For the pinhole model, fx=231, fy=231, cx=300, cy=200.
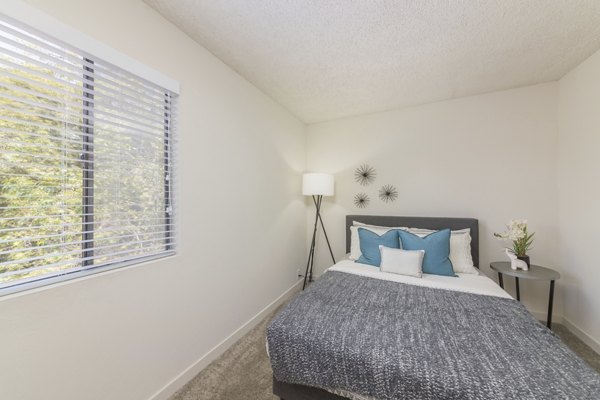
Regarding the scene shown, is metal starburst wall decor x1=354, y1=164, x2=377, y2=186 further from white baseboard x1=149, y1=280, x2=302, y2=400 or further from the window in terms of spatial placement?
the window

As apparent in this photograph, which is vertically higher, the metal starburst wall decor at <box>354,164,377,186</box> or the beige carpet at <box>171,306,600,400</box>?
the metal starburst wall decor at <box>354,164,377,186</box>

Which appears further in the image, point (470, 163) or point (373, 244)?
point (470, 163)

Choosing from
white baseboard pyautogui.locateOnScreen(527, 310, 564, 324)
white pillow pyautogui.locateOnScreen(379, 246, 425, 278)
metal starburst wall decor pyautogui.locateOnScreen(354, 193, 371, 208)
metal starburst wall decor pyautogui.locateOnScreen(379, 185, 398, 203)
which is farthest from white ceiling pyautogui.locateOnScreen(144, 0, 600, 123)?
white baseboard pyautogui.locateOnScreen(527, 310, 564, 324)

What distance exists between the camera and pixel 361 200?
3281 mm

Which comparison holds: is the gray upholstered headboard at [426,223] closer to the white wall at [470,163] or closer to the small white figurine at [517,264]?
the white wall at [470,163]

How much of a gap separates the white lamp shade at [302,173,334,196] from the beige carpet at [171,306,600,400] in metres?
1.76

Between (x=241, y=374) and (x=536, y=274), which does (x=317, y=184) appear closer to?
(x=241, y=374)

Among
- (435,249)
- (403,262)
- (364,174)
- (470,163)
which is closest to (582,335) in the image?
(435,249)

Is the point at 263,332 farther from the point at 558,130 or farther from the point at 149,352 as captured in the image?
the point at 558,130

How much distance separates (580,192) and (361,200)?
207 cm

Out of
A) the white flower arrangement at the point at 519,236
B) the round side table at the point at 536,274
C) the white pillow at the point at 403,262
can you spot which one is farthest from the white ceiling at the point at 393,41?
the round side table at the point at 536,274

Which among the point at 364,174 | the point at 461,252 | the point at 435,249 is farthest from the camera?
the point at 364,174

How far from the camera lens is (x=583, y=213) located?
2092 mm

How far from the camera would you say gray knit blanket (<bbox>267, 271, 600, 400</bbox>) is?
0.95 meters
